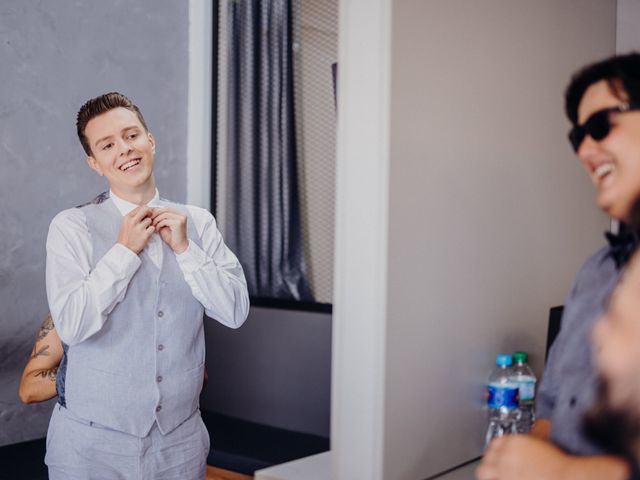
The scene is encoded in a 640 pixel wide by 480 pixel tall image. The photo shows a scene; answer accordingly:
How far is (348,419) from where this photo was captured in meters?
1.56

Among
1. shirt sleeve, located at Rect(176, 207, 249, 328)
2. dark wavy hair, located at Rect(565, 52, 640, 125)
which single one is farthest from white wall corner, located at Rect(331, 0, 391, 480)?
dark wavy hair, located at Rect(565, 52, 640, 125)

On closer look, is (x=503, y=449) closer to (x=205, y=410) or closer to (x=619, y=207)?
(x=619, y=207)

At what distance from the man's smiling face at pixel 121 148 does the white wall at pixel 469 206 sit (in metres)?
0.56

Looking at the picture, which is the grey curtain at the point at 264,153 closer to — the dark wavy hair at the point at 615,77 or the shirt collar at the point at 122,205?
the shirt collar at the point at 122,205

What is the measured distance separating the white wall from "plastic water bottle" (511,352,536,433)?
0.19ft

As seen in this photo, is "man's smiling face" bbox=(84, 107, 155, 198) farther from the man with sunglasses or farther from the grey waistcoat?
the man with sunglasses

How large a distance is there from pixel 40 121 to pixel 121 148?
1.37 meters

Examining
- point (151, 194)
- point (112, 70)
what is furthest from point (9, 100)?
point (151, 194)

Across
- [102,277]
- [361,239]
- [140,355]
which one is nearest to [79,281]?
[102,277]

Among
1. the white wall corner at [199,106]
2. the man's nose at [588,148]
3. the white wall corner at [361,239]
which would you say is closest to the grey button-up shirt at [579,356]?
the man's nose at [588,148]

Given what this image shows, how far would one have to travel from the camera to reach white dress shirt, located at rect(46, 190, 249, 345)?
4.56 feet

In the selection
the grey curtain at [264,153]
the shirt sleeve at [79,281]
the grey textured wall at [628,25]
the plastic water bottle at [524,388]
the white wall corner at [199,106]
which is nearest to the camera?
the shirt sleeve at [79,281]

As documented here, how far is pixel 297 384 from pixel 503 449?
6.53ft

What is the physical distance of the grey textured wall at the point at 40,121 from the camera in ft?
8.48
